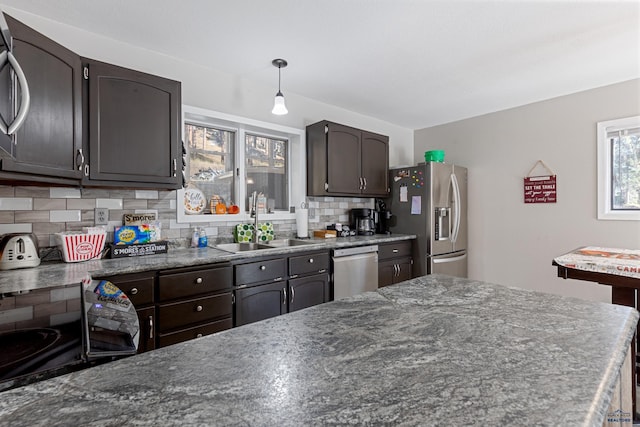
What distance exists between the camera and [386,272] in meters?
3.30

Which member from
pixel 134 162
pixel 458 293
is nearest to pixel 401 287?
pixel 458 293

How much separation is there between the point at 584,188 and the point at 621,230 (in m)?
0.49

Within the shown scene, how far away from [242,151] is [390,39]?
1.63m

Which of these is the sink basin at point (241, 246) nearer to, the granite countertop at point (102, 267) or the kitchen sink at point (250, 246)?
the kitchen sink at point (250, 246)

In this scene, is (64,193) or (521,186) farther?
(521,186)

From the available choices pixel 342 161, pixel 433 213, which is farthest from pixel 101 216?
pixel 433 213

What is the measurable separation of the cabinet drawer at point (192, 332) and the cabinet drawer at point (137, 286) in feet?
0.85

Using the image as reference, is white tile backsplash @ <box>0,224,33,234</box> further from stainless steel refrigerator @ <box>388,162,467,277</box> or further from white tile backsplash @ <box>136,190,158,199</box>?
stainless steel refrigerator @ <box>388,162,467,277</box>

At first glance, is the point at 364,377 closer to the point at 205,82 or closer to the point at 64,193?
the point at 64,193

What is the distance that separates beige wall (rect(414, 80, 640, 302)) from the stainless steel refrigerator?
0.94 ft

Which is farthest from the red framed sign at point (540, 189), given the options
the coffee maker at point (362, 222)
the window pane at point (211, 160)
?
the window pane at point (211, 160)

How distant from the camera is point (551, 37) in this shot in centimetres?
223

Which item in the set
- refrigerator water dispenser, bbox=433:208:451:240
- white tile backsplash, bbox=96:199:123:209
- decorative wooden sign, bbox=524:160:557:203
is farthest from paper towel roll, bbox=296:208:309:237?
decorative wooden sign, bbox=524:160:557:203

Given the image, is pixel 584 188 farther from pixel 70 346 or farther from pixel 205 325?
pixel 70 346
